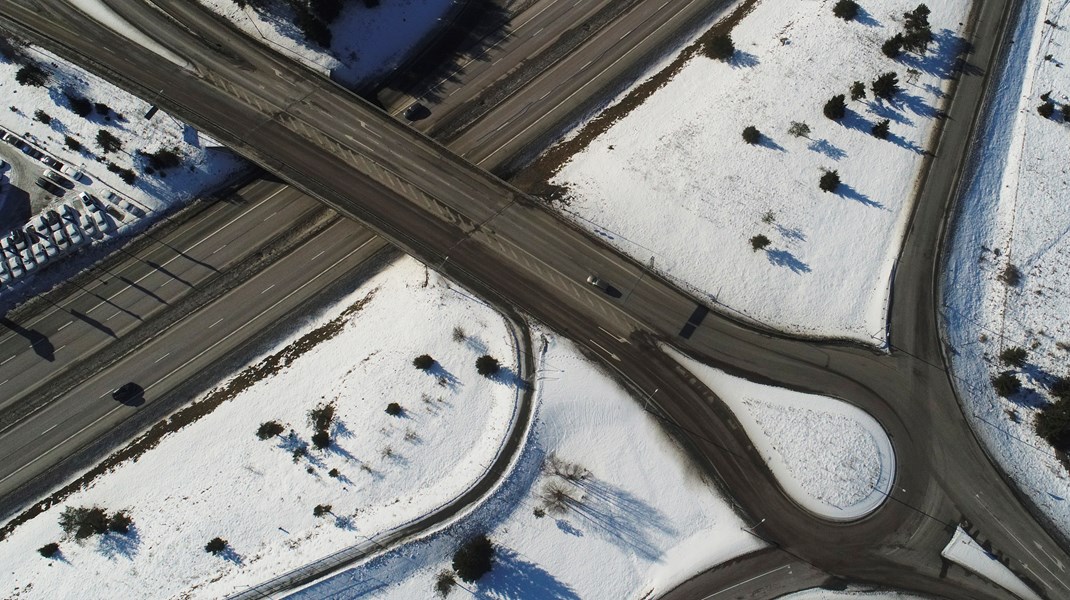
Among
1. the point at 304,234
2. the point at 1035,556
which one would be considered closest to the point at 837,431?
the point at 1035,556

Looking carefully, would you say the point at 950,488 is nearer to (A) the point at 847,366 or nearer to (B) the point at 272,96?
(A) the point at 847,366

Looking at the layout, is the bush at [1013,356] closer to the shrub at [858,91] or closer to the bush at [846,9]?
the shrub at [858,91]

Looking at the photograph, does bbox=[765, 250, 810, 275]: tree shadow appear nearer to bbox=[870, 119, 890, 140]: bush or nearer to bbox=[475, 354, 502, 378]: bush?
bbox=[870, 119, 890, 140]: bush

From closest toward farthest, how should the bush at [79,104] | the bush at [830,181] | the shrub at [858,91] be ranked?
the bush at [79,104]
the bush at [830,181]
the shrub at [858,91]

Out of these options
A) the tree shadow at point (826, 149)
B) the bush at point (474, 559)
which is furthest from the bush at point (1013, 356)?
the bush at point (474, 559)

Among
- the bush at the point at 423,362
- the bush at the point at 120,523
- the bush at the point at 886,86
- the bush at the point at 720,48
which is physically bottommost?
the bush at the point at 120,523

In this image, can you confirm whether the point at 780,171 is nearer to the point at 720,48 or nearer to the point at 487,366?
the point at 720,48
